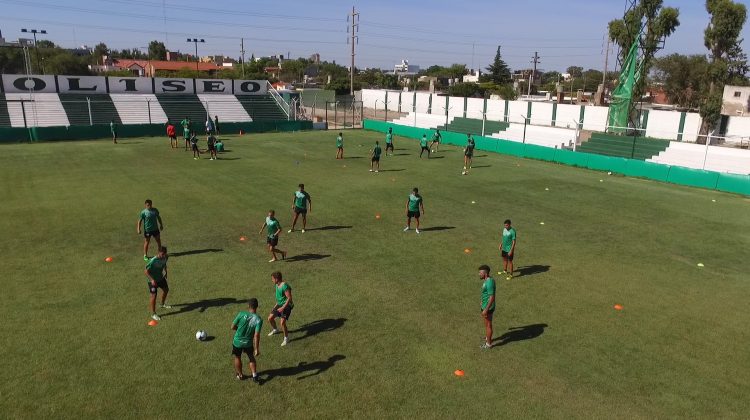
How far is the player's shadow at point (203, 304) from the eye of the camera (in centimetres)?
1070

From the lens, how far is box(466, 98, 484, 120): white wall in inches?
2293

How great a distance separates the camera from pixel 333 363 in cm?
895

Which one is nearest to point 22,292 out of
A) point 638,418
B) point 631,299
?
point 638,418

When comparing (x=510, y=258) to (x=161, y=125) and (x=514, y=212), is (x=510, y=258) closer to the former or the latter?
(x=514, y=212)

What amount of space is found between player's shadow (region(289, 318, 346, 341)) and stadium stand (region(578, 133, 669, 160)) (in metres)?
29.1

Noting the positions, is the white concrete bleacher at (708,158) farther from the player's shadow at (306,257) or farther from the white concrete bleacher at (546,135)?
the player's shadow at (306,257)

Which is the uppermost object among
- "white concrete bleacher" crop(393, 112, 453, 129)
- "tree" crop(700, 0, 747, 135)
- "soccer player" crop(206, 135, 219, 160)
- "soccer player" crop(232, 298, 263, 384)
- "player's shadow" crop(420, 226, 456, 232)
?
"tree" crop(700, 0, 747, 135)

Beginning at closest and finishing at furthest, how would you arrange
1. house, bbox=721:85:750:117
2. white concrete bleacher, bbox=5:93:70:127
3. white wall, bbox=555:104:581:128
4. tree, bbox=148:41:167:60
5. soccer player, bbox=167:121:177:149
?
soccer player, bbox=167:121:177:149 → white concrete bleacher, bbox=5:93:70:127 → house, bbox=721:85:750:117 → white wall, bbox=555:104:581:128 → tree, bbox=148:41:167:60

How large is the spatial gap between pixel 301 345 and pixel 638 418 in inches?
224

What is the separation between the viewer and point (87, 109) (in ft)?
152

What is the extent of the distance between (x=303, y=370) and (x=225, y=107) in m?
48.3

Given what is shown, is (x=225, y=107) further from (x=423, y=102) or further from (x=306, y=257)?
(x=306, y=257)

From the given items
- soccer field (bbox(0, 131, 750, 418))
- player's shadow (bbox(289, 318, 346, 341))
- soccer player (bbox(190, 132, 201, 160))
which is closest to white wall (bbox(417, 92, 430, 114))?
soccer player (bbox(190, 132, 201, 160))

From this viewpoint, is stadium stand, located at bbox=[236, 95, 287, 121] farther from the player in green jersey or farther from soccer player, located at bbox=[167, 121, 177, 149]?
the player in green jersey
